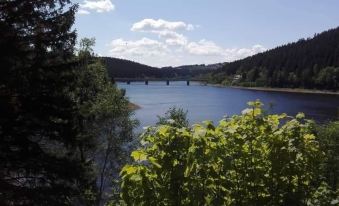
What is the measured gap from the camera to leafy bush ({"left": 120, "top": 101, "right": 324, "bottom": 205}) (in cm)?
424

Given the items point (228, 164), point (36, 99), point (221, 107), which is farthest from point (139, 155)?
point (221, 107)

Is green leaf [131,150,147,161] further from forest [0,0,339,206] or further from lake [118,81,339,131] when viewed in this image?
lake [118,81,339,131]

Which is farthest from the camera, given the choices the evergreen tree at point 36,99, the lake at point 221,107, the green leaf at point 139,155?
the lake at point 221,107

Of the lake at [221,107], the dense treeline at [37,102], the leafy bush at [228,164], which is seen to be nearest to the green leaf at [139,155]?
the leafy bush at [228,164]

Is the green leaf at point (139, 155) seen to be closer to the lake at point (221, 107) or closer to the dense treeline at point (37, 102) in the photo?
the dense treeline at point (37, 102)

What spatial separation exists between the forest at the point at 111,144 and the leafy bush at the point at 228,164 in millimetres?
10

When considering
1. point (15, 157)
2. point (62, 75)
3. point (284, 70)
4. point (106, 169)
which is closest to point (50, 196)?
point (15, 157)

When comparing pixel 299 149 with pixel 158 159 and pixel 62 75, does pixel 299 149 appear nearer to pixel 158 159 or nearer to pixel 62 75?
pixel 158 159

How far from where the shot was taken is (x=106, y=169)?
27203 millimetres

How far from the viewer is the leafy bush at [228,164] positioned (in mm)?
4242

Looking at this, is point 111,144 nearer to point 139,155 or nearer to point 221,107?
point 139,155

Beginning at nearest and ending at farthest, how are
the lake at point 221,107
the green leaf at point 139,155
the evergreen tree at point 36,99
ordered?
the green leaf at point 139,155, the evergreen tree at point 36,99, the lake at point 221,107

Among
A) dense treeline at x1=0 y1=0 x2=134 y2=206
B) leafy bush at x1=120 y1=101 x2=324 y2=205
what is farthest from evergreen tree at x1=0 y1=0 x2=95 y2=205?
leafy bush at x1=120 y1=101 x2=324 y2=205

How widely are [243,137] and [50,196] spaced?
38.8ft
